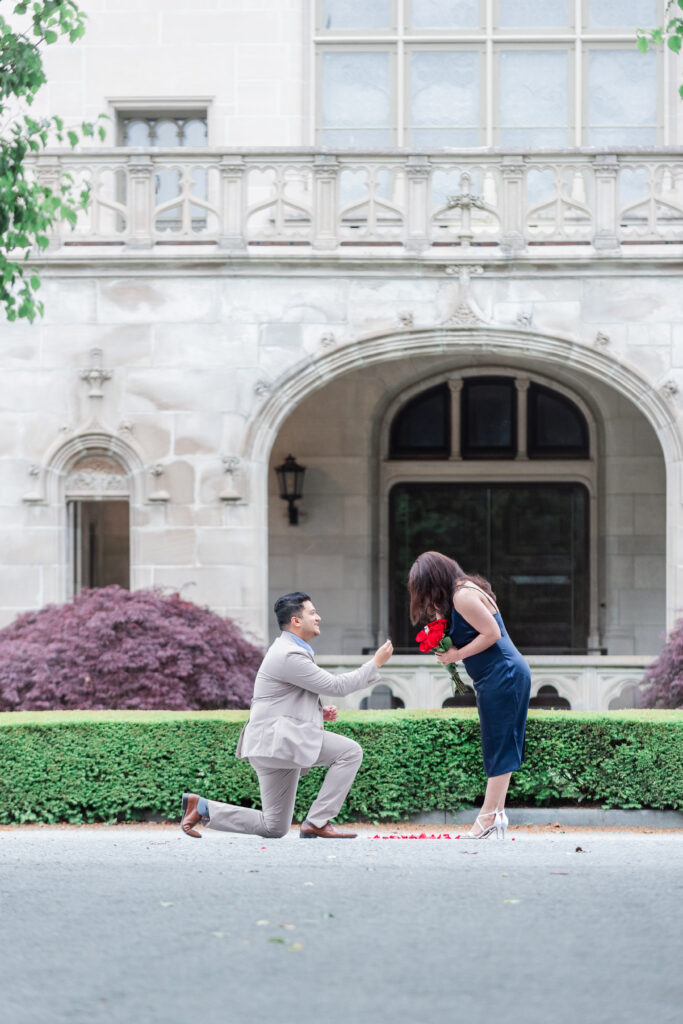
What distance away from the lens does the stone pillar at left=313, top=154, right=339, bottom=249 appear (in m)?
13.7

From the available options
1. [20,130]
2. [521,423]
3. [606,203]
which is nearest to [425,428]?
[521,423]

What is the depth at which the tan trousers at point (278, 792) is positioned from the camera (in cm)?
734

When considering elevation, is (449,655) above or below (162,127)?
below

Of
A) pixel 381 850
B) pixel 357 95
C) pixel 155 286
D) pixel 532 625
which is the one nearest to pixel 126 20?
pixel 357 95

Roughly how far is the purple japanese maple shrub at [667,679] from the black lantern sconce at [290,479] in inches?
229

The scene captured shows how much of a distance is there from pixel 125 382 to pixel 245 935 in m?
9.44

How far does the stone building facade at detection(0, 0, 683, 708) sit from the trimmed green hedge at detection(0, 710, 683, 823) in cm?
432

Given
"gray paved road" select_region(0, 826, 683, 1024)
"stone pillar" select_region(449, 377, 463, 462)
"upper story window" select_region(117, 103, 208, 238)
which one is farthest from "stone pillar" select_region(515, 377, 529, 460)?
"gray paved road" select_region(0, 826, 683, 1024)

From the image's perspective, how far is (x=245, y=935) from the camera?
16.2ft

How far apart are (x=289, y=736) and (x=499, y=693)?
1.15 meters

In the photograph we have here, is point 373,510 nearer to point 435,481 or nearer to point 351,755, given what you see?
point 435,481

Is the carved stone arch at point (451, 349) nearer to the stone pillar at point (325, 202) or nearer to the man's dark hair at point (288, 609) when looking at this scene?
the stone pillar at point (325, 202)

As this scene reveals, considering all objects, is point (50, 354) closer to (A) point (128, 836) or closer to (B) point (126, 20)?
(B) point (126, 20)

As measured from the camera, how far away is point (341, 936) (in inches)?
193
